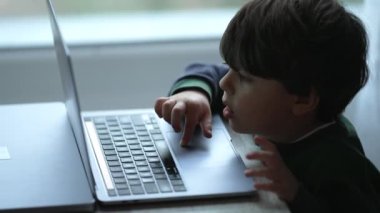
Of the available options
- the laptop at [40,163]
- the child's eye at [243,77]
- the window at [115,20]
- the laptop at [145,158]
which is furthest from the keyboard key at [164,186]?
the window at [115,20]

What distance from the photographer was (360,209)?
3.68 feet

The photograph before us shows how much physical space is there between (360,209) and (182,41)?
116 centimetres

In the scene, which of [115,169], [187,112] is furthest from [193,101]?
[115,169]

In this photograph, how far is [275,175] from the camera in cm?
112

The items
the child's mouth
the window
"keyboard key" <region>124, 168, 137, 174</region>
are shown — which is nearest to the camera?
"keyboard key" <region>124, 168, 137, 174</region>

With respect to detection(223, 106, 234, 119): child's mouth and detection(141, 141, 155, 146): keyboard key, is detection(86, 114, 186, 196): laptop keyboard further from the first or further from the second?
detection(223, 106, 234, 119): child's mouth

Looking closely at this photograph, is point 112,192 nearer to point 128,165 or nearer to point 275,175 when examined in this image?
point 128,165

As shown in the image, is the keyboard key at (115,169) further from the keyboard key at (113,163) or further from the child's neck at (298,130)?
the child's neck at (298,130)

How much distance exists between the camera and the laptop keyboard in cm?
114

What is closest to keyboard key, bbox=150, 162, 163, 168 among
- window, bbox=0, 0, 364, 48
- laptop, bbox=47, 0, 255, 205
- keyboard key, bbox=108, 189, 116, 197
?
laptop, bbox=47, 0, 255, 205

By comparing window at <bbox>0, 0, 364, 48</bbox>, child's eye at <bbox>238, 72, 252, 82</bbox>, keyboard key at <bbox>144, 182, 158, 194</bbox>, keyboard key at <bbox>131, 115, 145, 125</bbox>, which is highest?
child's eye at <bbox>238, 72, 252, 82</bbox>

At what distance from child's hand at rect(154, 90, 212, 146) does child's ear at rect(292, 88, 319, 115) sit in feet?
0.53

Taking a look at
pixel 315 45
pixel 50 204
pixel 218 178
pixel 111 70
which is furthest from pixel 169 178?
pixel 111 70

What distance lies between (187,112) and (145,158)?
147mm
